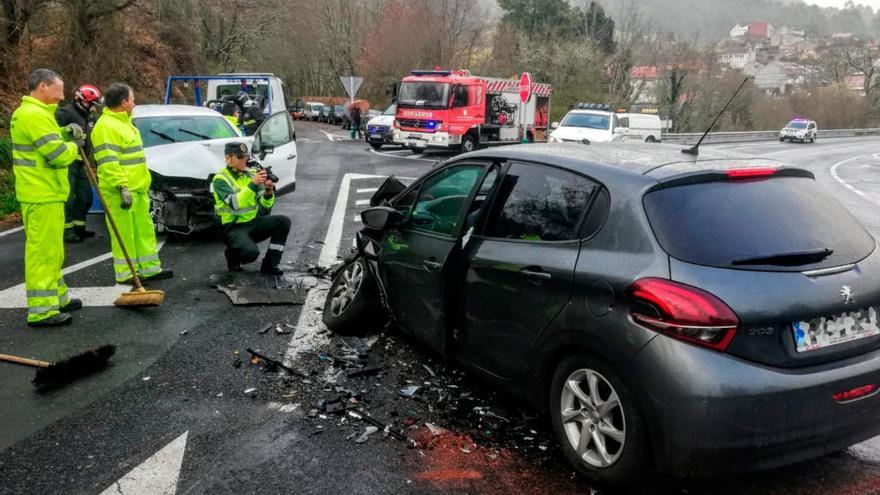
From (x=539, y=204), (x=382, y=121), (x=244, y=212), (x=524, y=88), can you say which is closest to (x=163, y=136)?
(x=244, y=212)

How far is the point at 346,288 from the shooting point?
523 cm

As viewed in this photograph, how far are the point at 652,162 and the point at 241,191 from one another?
4481mm

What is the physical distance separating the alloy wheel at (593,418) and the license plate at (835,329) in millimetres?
800

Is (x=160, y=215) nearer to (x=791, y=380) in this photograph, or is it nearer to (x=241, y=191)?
(x=241, y=191)

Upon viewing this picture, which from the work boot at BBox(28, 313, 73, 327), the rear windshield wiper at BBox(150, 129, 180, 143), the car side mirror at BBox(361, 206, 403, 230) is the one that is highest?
the rear windshield wiper at BBox(150, 129, 180, 143)

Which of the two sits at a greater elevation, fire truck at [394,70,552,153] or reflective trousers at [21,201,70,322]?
fire truck at [394,70,552,153]

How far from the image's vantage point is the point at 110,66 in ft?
68.3

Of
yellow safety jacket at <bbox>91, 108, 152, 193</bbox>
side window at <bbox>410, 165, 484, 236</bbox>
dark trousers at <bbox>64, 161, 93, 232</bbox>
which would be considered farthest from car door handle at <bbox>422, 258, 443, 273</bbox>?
dark trousers at <bbox>64, 161, 93, 232</bbox>

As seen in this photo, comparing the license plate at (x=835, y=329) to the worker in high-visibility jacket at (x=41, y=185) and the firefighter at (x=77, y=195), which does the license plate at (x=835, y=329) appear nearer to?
the worker in high-visibility jacket at (x=41, y=185)

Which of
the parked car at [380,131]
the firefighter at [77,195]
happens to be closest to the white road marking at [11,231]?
the firefighter at [77,195]

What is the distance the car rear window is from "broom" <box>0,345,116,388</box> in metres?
3.67

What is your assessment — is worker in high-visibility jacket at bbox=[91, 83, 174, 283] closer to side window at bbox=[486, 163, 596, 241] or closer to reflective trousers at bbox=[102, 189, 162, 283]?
reflective trousers at bbox=[102, 189, 162, 283]

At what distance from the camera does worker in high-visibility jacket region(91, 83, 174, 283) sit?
613 centimetres

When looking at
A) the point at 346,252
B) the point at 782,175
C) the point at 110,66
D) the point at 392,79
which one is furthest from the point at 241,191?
the point at 392,79
